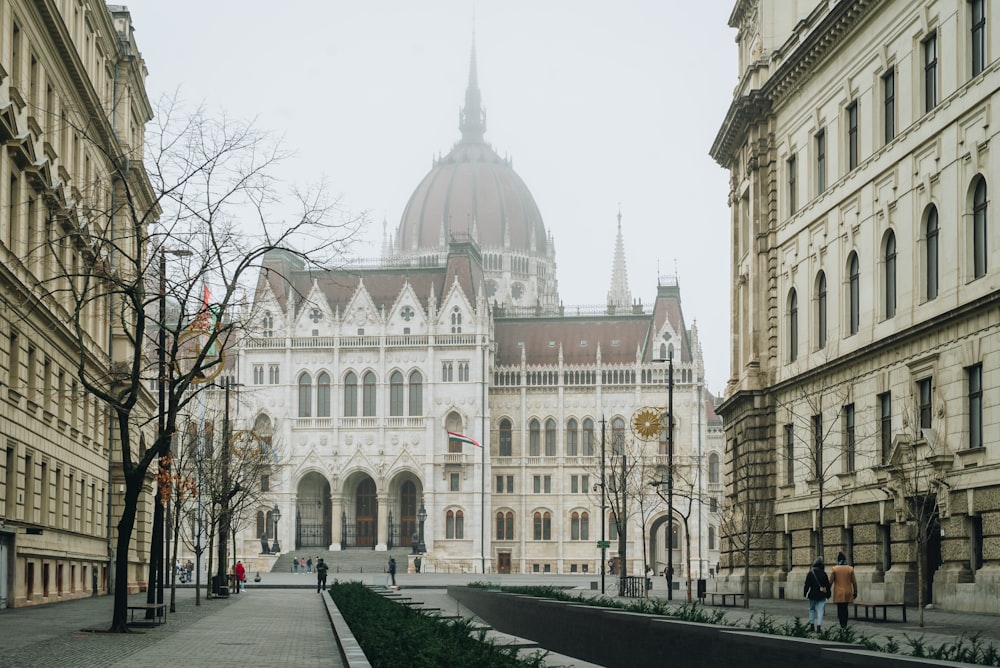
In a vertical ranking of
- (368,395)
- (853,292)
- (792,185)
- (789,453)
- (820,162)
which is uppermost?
(820,162)

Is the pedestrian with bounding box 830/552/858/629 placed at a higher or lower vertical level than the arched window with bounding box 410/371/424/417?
lower

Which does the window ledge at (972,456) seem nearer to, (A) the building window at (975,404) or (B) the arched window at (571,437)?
(A) the building window at (975,404)

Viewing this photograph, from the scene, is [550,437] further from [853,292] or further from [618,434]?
[853,292]

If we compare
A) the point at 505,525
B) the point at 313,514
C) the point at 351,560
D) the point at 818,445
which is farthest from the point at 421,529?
the point at 818,445

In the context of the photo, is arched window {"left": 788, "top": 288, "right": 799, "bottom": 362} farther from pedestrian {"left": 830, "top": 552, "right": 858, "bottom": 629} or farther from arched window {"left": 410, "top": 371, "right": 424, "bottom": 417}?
arched window {"left": 410, "top": 371, "right": 424, "bottom": 417}

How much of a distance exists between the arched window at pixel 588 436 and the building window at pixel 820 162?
79.7m

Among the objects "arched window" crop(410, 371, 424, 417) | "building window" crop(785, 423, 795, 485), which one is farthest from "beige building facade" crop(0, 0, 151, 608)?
"arched window" crop(410, 371, 424, 417)

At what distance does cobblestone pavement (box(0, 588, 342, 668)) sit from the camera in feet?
70.0

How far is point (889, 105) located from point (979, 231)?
7.74 metres

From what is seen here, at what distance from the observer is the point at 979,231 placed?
33.7 meters

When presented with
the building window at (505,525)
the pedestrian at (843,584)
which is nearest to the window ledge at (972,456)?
the pedestrian at (843,584)

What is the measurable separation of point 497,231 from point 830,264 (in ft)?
376

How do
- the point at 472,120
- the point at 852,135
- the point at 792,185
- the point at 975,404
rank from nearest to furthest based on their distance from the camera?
the point at 975,404 < the point at 852,135 < the point at 792,185 < the point at 472,120

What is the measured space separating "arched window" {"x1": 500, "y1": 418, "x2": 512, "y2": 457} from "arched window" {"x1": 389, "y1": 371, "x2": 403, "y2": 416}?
9.56 m
